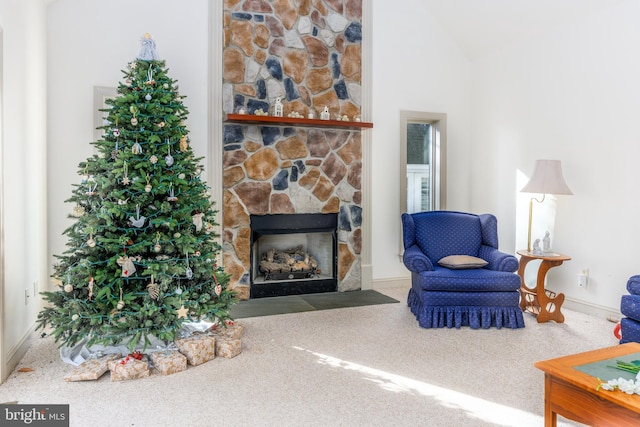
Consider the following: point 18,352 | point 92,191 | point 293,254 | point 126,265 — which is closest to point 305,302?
point 293,254

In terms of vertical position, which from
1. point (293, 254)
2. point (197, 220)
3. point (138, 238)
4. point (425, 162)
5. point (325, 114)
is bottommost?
point (293, 254)

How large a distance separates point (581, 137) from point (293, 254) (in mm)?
3080

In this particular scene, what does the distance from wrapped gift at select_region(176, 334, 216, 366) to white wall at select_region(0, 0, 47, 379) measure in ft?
3.33

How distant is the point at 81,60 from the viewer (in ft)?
14.5

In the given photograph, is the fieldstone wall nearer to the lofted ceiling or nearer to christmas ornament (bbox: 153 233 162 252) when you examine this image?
the lofted ceiling

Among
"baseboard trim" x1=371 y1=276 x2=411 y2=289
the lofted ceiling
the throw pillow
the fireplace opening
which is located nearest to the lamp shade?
the throw pillow

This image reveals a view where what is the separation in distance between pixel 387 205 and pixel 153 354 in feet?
10.6

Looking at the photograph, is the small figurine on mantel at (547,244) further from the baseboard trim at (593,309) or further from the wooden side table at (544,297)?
the baseboard trim at (593,309)

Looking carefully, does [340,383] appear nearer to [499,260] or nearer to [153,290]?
[153,290]

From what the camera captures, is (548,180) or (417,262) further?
(548,180)

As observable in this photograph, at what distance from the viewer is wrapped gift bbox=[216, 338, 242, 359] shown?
3322 mm

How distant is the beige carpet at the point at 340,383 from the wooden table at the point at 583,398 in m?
0.36

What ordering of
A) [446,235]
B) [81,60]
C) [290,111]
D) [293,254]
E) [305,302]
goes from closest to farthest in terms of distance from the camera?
[81,60] < [446,235] < [305,302] < [290,111] < [293,254]

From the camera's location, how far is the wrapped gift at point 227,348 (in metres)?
3.32
